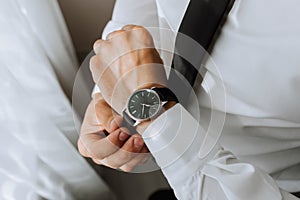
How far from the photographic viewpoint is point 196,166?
1.81ft

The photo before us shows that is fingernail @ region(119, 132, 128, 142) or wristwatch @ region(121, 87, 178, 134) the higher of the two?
wristwatch @ region(121, 87, 178, 134)

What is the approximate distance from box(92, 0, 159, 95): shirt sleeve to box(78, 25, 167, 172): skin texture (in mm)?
152

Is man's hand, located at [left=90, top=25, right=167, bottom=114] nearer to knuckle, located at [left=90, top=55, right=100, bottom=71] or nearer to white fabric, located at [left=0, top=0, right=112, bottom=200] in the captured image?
knuckle, located at [left=90, top=55, right=100, bottom=71]

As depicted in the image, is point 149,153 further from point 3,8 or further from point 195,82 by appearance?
point 3,8

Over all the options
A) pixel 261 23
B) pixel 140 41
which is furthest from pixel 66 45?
pixel 261 23

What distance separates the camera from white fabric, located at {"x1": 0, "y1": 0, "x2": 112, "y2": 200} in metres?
0.65

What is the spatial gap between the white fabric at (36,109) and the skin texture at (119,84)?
0.13m

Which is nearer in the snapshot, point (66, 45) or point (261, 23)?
point (261, 23)

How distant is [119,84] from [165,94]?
63 mm

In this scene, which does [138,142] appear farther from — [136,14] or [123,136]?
[136,14]

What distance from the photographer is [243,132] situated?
2.16 ft

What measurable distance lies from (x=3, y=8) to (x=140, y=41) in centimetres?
21

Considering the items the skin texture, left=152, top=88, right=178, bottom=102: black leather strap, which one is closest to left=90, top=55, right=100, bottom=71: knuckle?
the skin texture

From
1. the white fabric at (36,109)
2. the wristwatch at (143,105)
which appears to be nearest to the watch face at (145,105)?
the wristwatch at (143,105)
